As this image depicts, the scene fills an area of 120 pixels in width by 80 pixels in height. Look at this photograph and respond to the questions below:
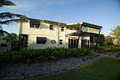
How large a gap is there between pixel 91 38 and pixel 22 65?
24.0 meters

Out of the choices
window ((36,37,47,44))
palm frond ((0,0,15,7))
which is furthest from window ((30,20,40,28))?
palm frond ((0,0,15,7))

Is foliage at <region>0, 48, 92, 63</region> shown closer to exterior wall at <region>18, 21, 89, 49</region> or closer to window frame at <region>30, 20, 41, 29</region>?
exterior wall at <region>18, 21, 89, 49</region>

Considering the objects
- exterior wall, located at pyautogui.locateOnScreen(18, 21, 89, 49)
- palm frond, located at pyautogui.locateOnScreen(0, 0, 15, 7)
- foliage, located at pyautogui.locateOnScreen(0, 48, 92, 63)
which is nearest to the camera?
palm frond, located at pyautogui.locateOnScreen(0, 0, 15, 7)

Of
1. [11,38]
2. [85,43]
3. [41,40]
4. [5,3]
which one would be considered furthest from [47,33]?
[5,3]

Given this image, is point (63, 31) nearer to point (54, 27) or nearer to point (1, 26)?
point (54, 27)

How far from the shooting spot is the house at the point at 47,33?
62.2 feet

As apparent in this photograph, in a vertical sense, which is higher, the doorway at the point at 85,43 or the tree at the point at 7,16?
the tree at the point at 7,16

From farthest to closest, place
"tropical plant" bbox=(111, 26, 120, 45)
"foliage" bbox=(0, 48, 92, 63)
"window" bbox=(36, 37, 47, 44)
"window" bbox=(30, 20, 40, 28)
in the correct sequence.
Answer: "tropical plant" bbox=(111, 26, 120, 45) < "window" bbox=(36, 37, 47, 44) < "window" bbox=(30, 20, 40, 28) < "foliage" bbox=(0, 48, 92, 63)

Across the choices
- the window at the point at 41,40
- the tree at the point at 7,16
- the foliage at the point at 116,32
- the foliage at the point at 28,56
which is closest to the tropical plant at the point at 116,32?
the foliage at the point at 116,32

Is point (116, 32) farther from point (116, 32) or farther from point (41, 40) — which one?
point (41, 40)

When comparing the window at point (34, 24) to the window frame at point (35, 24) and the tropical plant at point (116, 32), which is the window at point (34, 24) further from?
the tropical plant at point (116, 32)

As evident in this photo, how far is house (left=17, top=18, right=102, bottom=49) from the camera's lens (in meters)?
19.0

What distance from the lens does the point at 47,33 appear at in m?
21.3

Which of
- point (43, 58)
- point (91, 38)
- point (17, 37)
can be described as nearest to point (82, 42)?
point (91, 38)
